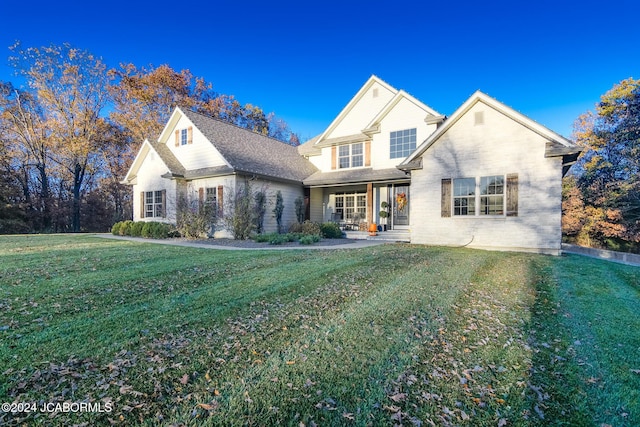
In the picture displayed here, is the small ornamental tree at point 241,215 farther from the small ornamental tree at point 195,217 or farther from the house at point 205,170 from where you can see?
the small ornamental tree at point 195,217

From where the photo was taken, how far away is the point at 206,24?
700 inches

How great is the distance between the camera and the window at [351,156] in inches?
699

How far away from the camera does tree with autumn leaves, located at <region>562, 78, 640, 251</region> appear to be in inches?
704

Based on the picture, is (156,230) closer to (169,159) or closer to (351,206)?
(169,159)

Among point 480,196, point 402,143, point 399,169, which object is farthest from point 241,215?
point 480,196

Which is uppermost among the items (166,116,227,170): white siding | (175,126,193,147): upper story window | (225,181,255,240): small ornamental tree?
(175,126,193,147): upper story window

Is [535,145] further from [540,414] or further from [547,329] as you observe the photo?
[540,414]

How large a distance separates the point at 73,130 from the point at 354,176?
21.6 metres

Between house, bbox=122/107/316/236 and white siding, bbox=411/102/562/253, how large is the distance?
282 inches

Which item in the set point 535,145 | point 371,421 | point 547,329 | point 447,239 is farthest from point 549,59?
point 371,421

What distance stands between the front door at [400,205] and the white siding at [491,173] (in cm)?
350

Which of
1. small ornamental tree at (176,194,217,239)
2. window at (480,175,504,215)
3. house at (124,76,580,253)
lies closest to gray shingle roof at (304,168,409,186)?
house at (124,76,580,253)

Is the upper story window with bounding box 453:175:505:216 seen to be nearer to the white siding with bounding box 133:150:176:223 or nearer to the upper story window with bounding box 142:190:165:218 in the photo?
the white siding with bounding box 133:150:176:223

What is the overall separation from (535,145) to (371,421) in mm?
11589
